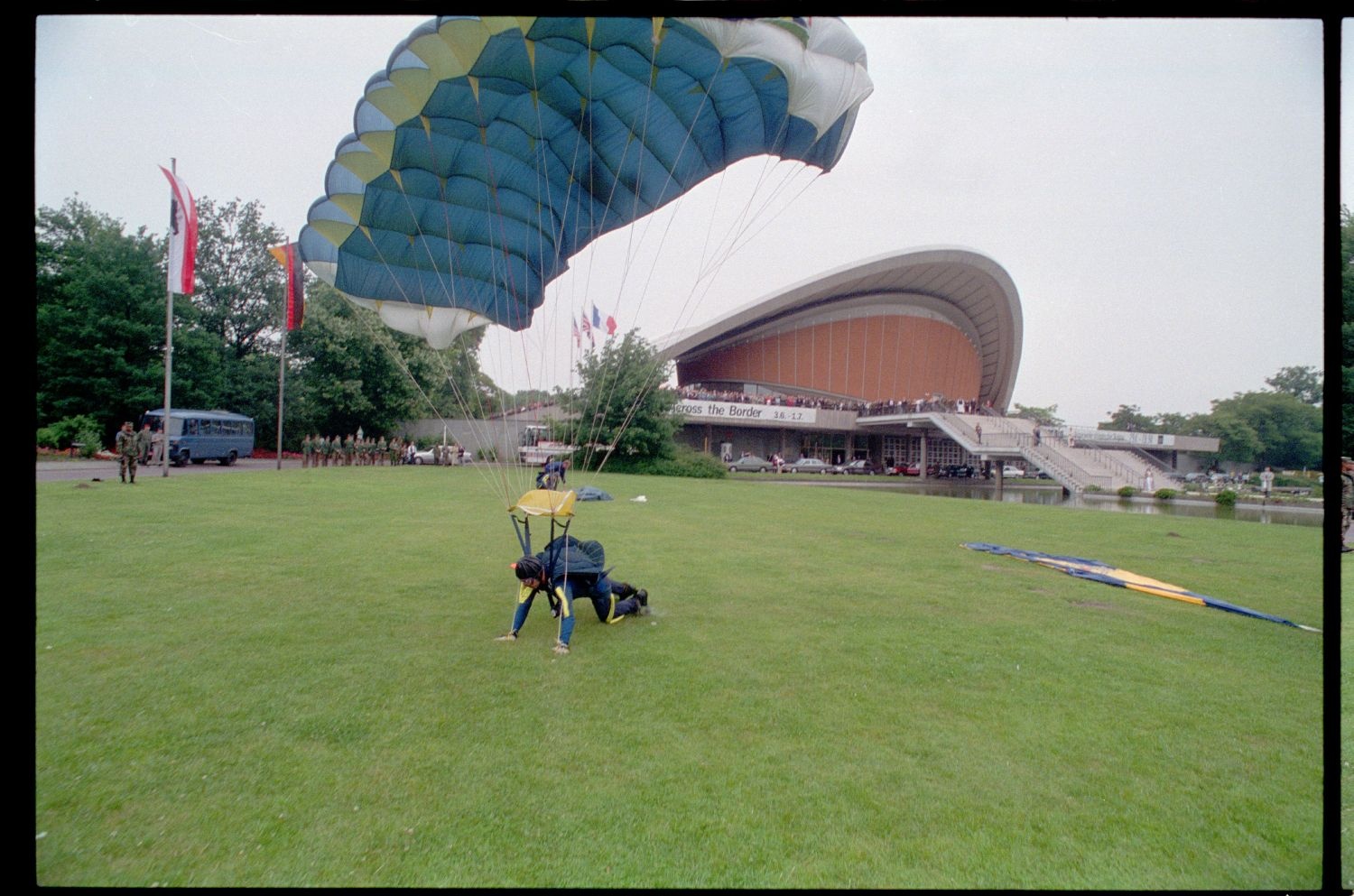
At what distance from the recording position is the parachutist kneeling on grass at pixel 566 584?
5.08 metres

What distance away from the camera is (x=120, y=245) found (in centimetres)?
2578

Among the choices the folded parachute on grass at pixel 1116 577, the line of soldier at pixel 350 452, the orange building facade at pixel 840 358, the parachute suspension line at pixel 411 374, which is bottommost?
the folded parachute on grass at pixel 1116 577

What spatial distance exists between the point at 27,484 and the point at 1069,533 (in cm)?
1519

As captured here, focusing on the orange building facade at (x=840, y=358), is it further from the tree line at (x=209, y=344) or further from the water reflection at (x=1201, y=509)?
the water reflection at (x=1201, y=509)

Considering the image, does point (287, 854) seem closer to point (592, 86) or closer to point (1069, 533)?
point (592, 86)

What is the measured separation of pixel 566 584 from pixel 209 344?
29839 mm

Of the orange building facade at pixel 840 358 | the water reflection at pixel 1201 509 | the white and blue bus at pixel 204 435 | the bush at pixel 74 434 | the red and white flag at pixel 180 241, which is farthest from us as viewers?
the orange building facade at pixel 840 358

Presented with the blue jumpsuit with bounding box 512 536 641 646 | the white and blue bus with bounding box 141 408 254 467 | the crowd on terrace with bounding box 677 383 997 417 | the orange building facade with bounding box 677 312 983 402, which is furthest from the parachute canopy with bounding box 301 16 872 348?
the orange building facade with bounding box 677 312 983 402

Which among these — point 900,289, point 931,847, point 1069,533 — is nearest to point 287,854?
point 931,847

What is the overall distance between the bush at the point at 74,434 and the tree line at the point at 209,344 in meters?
0.06

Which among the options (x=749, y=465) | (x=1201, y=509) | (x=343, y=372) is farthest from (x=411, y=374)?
(x=749, y=465)

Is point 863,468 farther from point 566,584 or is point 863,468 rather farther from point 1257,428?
point 566,584

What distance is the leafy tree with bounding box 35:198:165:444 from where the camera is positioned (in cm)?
2367

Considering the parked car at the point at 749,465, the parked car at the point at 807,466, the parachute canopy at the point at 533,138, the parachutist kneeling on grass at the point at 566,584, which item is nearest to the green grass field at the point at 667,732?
the parachutist kneeling on grass at the point at 566,584
